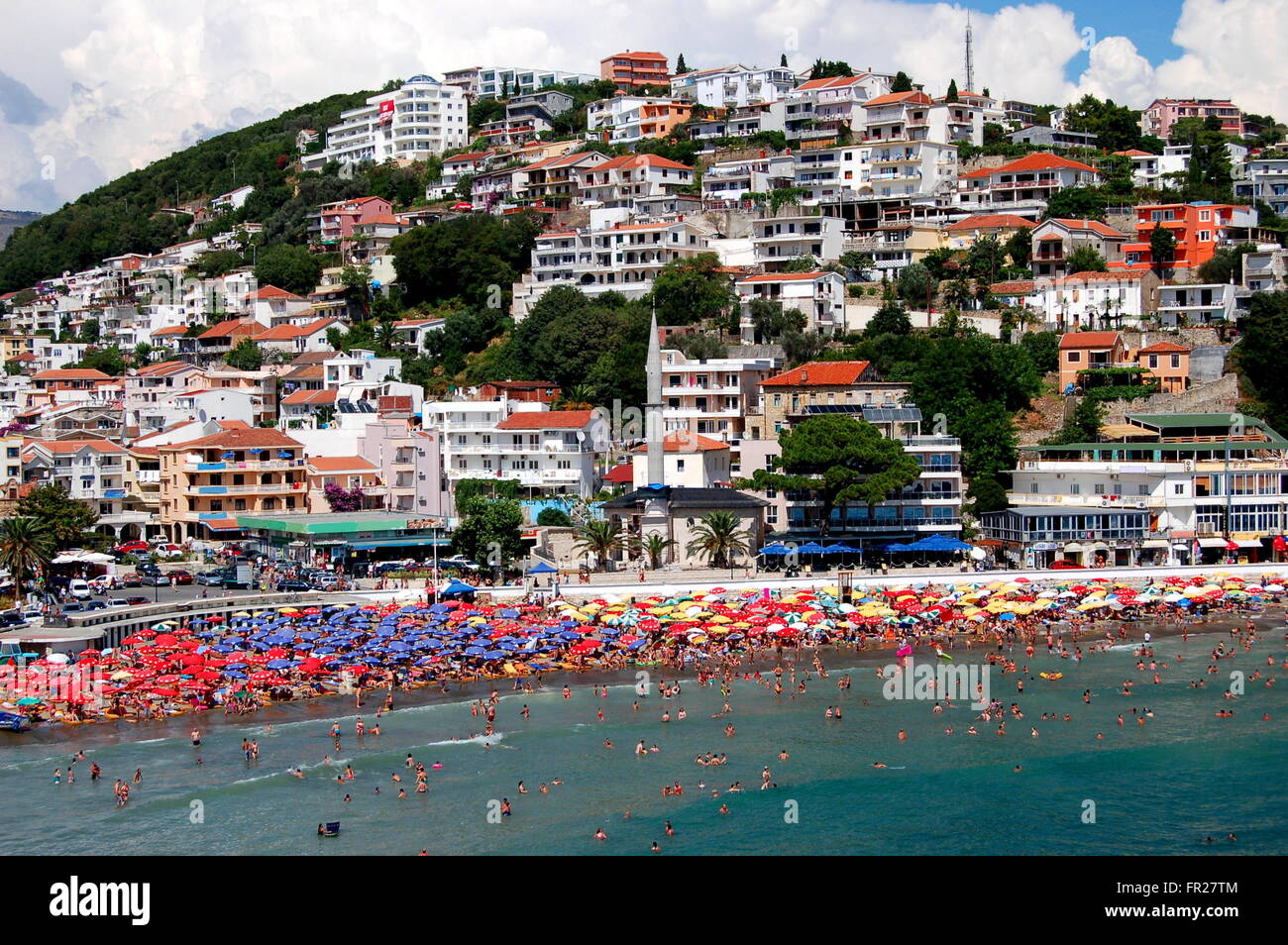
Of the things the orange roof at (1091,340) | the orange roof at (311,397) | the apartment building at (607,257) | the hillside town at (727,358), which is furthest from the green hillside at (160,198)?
the orange roof at (1091,340)

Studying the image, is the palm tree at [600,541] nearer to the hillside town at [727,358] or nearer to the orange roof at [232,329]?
the hillside town at [727,358]

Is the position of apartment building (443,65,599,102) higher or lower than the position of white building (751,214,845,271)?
higher

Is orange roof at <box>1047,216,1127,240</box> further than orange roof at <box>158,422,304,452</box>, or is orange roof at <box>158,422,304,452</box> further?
orange roof at <box>1047,216,1127,240</box>

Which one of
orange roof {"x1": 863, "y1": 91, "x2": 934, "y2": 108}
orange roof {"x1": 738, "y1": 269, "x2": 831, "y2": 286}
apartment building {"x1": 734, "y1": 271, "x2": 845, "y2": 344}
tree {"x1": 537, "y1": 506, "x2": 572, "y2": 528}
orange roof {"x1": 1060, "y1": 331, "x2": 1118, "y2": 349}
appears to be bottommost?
tree {"x1": 537, "y1": 506, "x2": 572, "y2": 528}

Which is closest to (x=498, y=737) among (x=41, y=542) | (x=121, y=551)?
(x=41, y=542)

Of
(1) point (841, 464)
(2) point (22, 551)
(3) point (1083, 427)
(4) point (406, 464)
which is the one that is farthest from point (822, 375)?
(2) point (22, 551)

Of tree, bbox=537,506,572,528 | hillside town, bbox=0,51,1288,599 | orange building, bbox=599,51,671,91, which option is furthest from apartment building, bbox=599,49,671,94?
tree, bbox=537,506,572,528

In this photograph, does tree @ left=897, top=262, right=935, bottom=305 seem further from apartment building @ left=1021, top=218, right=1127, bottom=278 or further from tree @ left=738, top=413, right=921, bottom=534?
tree @ left=738, top=413, right=921, bottom=534

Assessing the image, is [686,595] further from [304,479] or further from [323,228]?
[323,228]
